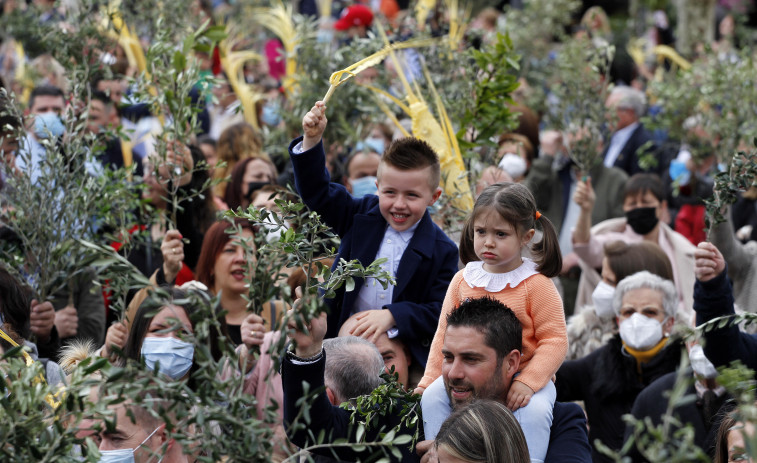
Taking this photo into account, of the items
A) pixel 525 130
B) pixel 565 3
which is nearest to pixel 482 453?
pixel 525 130

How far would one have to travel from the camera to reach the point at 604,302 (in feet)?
19.1

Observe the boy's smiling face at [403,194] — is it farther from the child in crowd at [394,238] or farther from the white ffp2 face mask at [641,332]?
the white ffp2 face mask at [641,332]

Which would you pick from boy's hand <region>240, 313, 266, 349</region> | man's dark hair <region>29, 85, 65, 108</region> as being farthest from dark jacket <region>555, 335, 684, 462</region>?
man's dark hair <region>29, 85, 65, 108</region>

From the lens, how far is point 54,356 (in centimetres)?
543

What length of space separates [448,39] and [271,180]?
1.80 m

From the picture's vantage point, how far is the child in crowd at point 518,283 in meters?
3.83

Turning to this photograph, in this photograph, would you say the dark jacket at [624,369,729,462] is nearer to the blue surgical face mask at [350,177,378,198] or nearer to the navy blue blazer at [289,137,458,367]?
the navy blue blazer at [289,137,458,367]

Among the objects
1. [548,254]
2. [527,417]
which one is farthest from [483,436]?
[548,254]

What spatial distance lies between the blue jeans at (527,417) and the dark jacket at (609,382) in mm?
1614

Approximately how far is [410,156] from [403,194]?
187mm

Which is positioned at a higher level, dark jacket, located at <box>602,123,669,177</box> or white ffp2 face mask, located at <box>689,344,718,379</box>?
white ffp2 face mask, located at <box>689,344,718,379</box>

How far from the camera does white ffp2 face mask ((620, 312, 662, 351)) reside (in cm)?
527

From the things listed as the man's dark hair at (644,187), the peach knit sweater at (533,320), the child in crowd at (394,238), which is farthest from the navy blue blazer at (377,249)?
the man's dark hair at (644,187)

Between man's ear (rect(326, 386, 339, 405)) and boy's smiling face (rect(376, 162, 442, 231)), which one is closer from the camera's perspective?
man's ear (rect(326, 386, 339, 405))
